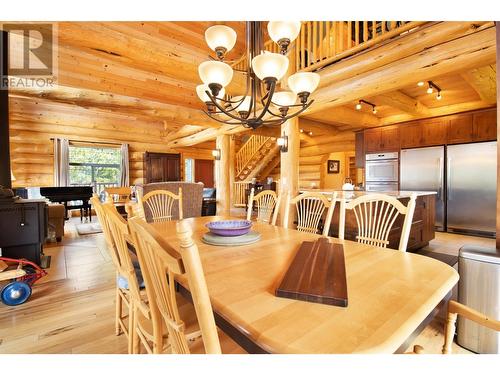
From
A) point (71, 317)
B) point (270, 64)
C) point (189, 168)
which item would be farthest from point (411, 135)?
point (189, 168)

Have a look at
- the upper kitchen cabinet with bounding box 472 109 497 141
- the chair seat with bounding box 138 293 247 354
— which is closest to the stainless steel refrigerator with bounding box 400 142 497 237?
the upper kitchen cabinet with bounding box 472 109 497 141

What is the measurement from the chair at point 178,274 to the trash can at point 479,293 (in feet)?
6.34

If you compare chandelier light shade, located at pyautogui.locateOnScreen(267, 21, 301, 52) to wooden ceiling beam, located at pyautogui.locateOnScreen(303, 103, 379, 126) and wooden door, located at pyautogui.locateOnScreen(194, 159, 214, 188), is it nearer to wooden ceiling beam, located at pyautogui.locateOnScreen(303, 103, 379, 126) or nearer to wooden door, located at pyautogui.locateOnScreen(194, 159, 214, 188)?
wooden ceiling beam, located at pyautogui.locateOnScreen(303, 103, 379, 126)

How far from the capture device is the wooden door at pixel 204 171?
1081 cm

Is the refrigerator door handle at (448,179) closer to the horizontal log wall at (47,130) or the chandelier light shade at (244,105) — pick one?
the chandelier light shade at (244,105)

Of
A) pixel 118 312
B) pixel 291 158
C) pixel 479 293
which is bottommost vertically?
pixel 118 312

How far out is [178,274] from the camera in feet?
2.07

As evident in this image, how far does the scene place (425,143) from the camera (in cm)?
508

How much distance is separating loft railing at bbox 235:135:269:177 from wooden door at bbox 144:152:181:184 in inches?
97.2

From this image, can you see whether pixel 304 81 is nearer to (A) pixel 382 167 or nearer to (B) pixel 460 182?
(B) pixel 460 182

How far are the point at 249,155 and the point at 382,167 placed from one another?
4.48m

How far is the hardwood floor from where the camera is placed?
1691 millimetres

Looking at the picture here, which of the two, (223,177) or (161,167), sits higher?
(161,167)
